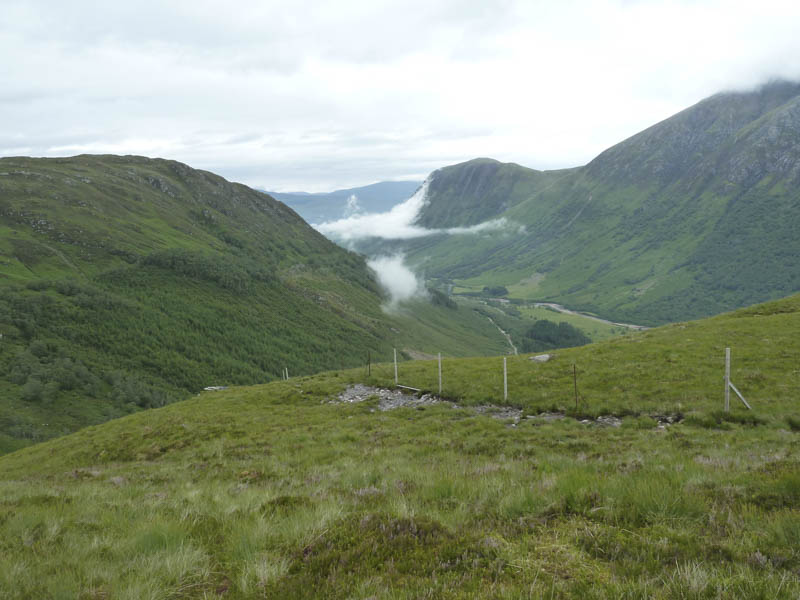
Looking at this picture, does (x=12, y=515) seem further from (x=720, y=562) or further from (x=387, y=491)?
(x=720, y=562)

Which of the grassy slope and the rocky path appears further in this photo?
the rocky path

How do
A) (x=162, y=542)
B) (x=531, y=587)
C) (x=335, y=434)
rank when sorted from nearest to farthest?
(x=531, y=587) → (x=162, y=542) → (x=335, y=434)

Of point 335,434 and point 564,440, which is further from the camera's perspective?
point 335,434

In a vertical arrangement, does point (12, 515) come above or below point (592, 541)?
below

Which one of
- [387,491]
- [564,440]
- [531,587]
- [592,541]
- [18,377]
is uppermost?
[531,587]

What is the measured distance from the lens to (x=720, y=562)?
5.01m

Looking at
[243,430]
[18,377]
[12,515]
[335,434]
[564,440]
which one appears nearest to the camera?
[12,515]

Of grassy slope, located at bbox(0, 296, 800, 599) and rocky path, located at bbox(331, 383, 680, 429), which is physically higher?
grassy slope, located at bbox(0, 296, 800, 599)

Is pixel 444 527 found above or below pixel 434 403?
above

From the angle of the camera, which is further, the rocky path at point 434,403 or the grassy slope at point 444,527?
the rocky path at point 434,403

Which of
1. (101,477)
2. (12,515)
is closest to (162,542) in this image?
(12,515)

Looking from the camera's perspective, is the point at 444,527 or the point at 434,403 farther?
the point at 434,403

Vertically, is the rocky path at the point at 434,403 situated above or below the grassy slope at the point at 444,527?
below

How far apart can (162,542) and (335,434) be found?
16.2 metres
